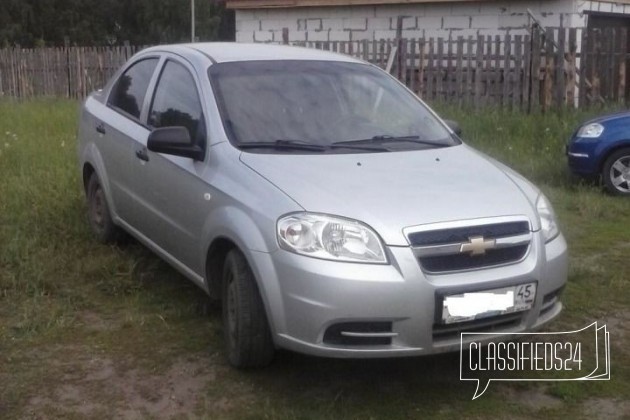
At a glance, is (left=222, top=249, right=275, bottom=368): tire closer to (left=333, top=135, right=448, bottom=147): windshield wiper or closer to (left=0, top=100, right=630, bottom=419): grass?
(left=0, top=100, right=630, bottom=419): grass

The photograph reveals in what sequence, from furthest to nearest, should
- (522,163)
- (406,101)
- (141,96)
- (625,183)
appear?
(522,163) < (625,183) < (141,96) < (406,101)

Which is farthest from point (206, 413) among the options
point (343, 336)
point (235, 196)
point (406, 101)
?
point (406, 101)

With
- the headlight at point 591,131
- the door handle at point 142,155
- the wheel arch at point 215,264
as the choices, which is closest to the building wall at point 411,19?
Result: the headlight at point 591,131

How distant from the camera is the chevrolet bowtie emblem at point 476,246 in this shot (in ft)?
13.6

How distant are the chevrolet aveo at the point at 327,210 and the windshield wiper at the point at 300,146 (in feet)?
0.04

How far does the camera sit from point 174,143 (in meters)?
5.00

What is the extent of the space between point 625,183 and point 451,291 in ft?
18.6

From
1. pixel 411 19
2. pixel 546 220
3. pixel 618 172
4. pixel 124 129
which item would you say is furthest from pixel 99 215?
pixel 411 19

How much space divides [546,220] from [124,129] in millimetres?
2892

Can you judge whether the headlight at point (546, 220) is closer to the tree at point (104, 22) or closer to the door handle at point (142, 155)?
the door handle at point (142, 155)

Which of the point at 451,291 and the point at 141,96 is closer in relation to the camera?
the point at 451,291

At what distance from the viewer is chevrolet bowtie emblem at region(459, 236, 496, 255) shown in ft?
13.6

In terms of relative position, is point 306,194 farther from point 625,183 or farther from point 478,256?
point 625,183

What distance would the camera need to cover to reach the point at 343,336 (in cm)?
413
